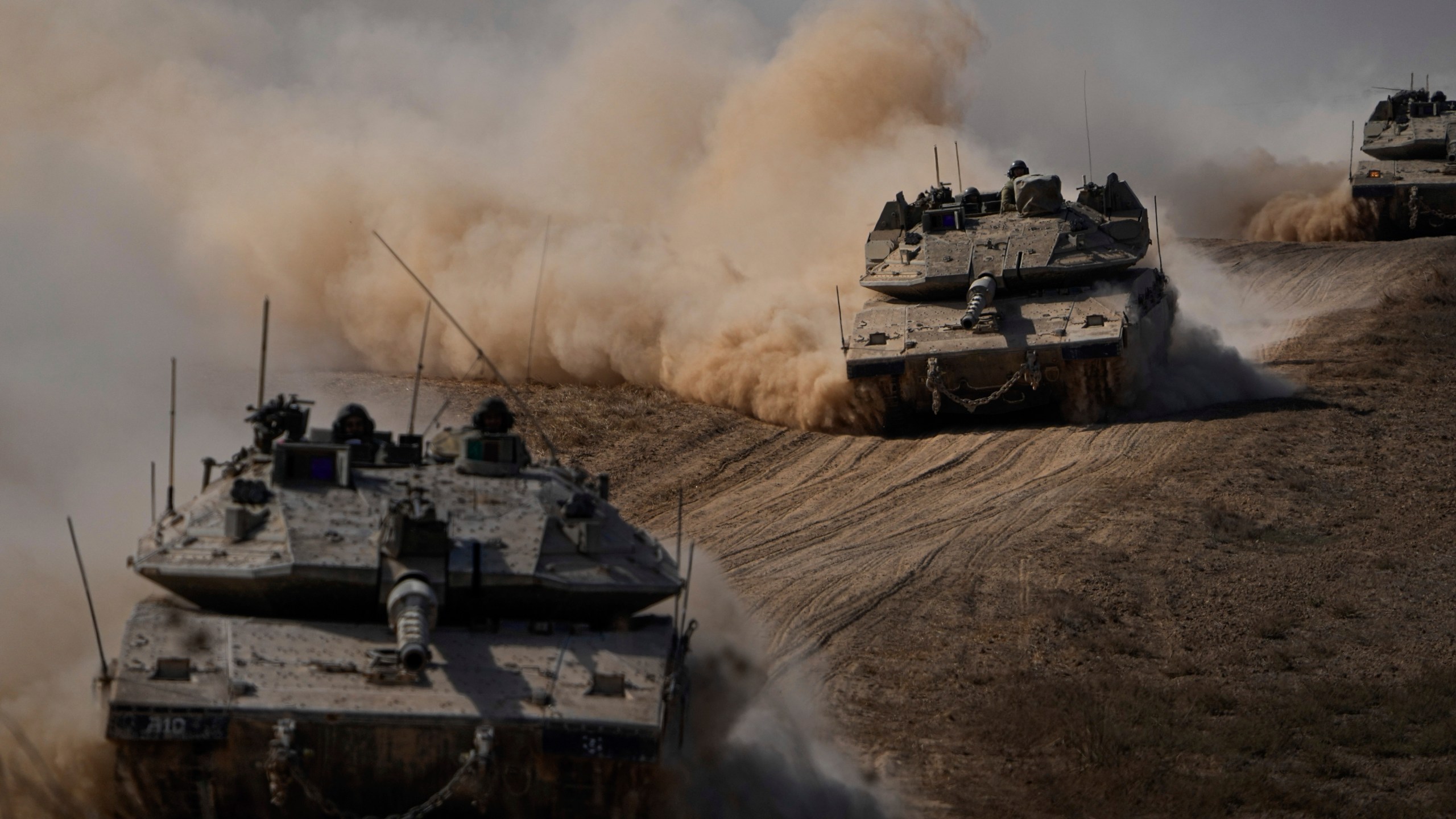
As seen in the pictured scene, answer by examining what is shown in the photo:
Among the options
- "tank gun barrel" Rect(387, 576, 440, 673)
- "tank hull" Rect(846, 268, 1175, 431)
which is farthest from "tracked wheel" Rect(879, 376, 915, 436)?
→ "tank gun barrel" Rect(387, 576, 440, 673)

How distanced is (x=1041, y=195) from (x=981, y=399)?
350cm

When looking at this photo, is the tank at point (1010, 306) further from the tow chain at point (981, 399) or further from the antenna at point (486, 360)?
the antenna at point (486, 360)

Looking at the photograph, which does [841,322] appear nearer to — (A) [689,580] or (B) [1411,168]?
(A) [689,580]

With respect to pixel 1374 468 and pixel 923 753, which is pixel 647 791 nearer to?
pixel 923 753

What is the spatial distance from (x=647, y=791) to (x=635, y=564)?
1.70 m

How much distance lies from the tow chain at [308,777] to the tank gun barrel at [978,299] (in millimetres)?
12944

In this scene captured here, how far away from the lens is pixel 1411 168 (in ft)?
118

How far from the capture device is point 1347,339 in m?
25.9

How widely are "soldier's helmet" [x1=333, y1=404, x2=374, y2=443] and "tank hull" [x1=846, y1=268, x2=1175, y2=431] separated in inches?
396

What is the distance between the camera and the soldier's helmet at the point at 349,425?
10828 millimetres

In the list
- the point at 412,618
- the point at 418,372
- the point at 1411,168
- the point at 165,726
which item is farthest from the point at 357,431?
the point at 1411,168

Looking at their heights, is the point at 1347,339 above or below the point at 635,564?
above

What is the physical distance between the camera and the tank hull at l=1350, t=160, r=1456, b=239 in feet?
115

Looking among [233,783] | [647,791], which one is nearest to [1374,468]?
[647,791]
